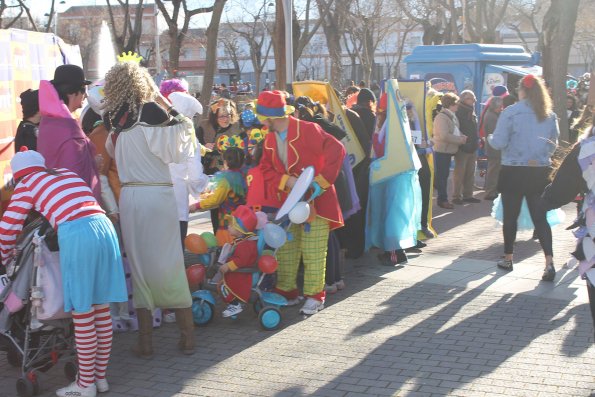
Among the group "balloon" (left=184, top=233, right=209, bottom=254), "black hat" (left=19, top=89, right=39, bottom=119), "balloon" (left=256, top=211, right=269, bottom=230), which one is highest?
"black hat" (left=19, top=89, right=39, bottom=119)

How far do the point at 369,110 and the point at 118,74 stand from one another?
387cm

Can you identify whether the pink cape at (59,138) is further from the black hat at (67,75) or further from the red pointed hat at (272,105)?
the red pointed hat at (272,105)

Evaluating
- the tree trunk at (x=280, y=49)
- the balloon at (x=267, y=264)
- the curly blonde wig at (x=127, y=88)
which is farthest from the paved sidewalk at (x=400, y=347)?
the tree trunk at (x=280, y=49)

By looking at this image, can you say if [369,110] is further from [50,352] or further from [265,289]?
[50,352]

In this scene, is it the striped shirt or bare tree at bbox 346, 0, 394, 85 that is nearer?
the striped shirt

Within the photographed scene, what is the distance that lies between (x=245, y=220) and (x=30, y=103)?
1769mm

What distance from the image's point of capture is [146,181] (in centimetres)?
545

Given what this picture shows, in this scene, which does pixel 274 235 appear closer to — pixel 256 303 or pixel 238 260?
pixel 238 260

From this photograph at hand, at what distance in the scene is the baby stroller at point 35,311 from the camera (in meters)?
4.83

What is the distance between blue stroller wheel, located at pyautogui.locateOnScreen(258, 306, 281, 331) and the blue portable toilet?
1133cm

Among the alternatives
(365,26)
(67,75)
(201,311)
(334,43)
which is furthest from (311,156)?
(365,26)

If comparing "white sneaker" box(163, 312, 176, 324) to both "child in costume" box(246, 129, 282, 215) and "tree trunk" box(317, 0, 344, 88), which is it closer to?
"child in costume" box(246, 129, 282, 215)

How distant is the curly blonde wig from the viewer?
544cm

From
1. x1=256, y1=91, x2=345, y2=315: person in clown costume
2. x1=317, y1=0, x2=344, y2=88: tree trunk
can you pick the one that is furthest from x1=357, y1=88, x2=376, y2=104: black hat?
x1=317, y1=0, x2=344, y2=88: tree trunk
